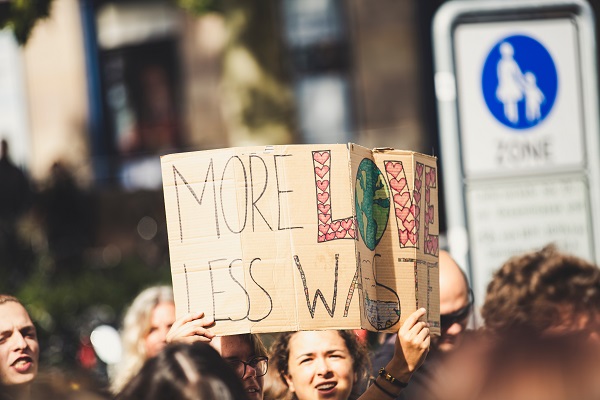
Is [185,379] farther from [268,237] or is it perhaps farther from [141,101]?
[141,101]

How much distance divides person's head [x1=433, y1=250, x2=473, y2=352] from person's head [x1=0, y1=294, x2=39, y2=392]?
168cm

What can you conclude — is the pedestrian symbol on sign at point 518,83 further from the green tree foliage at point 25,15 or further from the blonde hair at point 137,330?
the green tree foliage at point 25,15

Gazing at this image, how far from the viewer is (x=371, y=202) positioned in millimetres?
4008

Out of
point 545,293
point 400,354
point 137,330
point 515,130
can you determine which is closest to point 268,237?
point 400,354

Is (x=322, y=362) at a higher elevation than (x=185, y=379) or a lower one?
lower

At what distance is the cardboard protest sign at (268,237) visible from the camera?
3.80 metres

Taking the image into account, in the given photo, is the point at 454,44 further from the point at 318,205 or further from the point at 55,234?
the point at 55,234

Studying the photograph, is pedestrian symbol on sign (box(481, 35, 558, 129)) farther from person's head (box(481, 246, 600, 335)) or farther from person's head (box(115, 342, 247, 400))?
person's head (box(115, 342, 247, 400))

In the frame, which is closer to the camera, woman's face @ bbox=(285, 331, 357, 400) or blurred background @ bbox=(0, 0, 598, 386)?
woman's face @ bbox=(285, 331, 357, 400)

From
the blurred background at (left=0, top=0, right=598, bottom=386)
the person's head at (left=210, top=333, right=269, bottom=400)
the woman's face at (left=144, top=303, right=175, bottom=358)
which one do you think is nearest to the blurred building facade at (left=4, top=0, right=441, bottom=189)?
the blurred background at (left=0, top=0, right=598, bottom=386)

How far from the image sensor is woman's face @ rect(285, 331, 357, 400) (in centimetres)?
417

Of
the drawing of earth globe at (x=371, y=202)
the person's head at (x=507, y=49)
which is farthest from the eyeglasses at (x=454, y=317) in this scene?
the person's head at (x=507, y=49)

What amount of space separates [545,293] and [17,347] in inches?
78.3

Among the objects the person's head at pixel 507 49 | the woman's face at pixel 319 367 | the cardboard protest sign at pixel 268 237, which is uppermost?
the person's head at pixel 507 49
